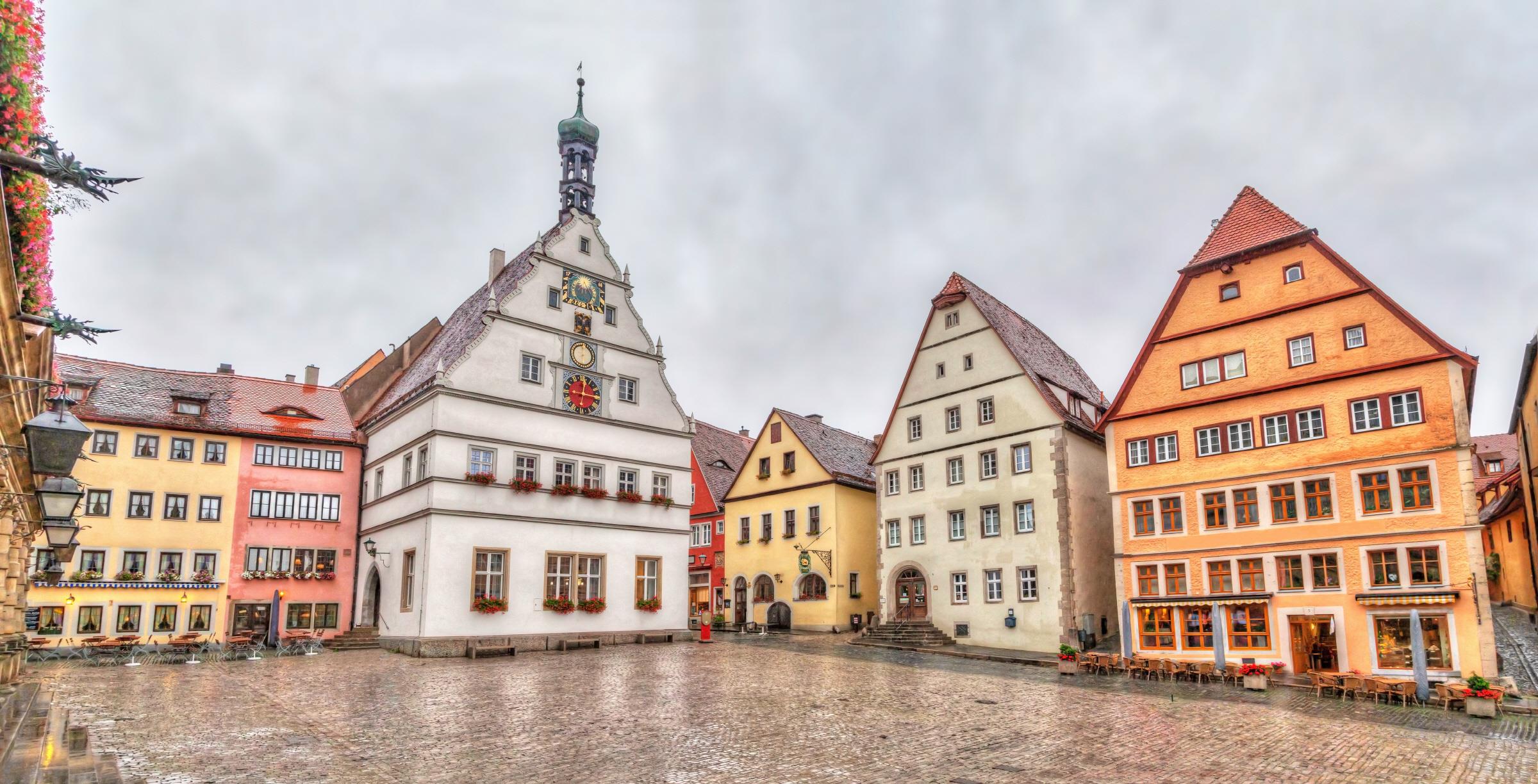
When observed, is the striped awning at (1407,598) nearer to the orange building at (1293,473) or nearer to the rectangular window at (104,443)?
the orange building at (1293,473)

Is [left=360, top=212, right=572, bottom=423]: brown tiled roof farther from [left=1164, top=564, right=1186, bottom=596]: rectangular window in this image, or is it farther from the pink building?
[left=1164, top=564, right=1186, bottom=596]: rectangular window

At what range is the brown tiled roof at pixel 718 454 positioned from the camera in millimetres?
49906

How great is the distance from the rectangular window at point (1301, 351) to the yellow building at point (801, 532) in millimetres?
19904

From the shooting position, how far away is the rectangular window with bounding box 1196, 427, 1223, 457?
90.1 feet

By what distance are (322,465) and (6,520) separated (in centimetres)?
2348

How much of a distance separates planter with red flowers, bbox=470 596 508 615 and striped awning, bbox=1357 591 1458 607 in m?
25.2

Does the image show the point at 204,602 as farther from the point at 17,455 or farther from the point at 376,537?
the point at 17,455

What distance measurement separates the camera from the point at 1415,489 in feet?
76.2

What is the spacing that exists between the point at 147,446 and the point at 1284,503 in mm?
37684

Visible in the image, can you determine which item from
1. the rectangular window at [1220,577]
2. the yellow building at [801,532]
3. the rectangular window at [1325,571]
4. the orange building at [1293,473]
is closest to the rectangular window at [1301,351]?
the orange building at [1293,473]

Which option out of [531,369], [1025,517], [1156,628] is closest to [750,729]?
[1156,628]

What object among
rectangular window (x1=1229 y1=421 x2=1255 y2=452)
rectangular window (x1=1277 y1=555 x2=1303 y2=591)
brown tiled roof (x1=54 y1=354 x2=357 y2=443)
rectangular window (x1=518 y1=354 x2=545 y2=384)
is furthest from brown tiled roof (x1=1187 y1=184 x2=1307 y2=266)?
brown tiled roof (x1=54 y1=354 x2=357 y2=443)

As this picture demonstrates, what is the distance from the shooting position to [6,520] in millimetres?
13492

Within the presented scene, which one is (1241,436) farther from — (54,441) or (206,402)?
(206,402)
